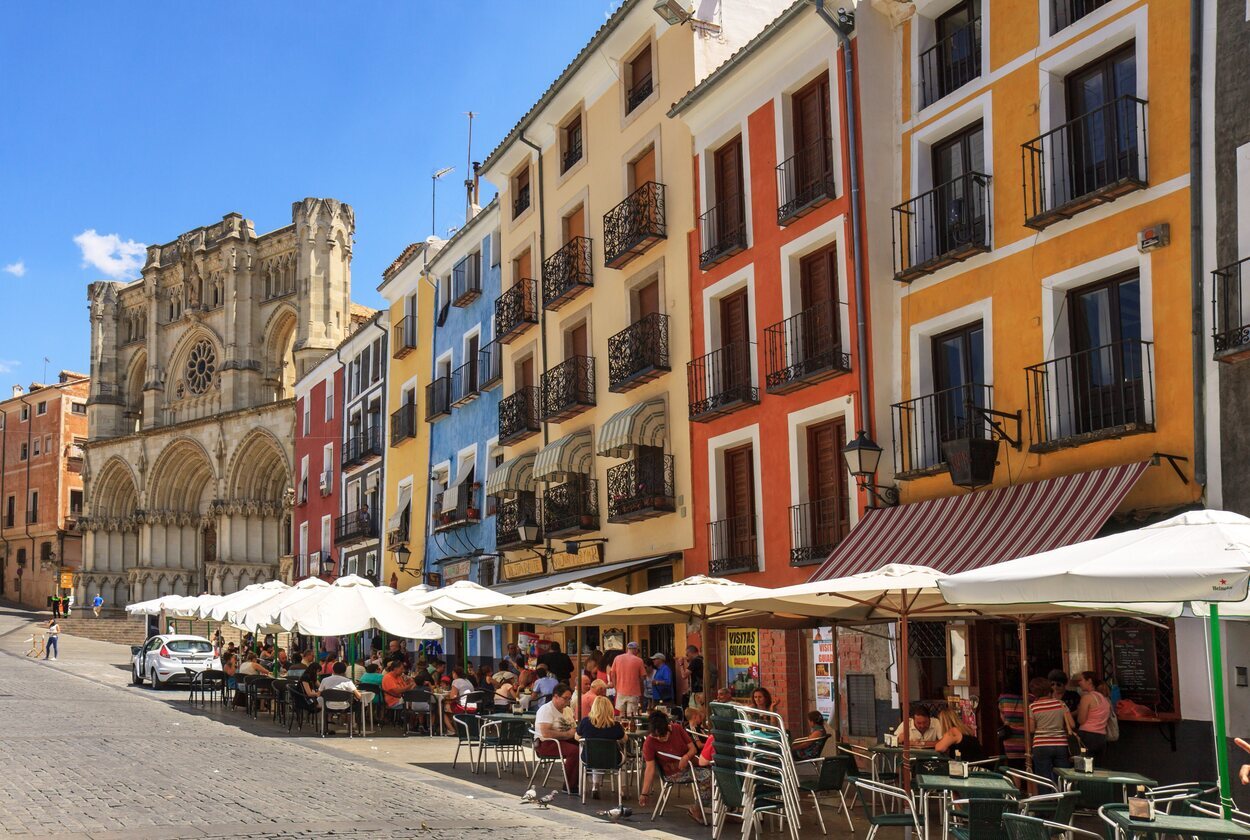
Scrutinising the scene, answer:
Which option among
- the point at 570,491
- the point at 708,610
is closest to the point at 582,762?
the point at 708,610

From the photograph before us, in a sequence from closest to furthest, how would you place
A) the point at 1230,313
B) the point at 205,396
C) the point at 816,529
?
the point at 1230,313
the point at 816,529
the point at 205,396

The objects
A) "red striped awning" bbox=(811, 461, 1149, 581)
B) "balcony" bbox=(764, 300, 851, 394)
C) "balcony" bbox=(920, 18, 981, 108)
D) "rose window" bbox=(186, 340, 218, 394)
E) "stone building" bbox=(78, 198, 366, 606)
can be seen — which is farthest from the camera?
"rose window" bbox=(186, 340, 218, 394)

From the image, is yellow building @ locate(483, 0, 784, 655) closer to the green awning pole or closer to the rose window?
the green awning pole

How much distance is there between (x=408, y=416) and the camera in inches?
1527

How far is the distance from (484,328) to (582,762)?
780 inches

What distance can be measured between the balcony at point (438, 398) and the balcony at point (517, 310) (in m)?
5.11

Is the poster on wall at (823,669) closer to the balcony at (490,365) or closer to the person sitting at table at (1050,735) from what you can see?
the person sitting at table at (1050,735)

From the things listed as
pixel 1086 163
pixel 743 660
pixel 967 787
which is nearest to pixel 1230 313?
pixel 1086 163

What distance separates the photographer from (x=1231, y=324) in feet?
43.2

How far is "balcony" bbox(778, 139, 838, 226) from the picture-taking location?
63.5 ft

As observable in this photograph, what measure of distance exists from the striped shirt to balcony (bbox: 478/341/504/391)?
20.1 meters

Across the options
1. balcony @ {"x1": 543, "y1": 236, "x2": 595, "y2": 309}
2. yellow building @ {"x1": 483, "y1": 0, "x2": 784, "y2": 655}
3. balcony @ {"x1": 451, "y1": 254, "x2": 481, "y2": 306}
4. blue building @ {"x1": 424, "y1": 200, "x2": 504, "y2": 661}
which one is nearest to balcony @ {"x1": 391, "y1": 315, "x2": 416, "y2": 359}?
blue building @ {"x1": 424, "y1": 200, "x2": 504, "y2": 661}

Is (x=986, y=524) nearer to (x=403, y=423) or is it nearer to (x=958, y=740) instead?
(x=958, y=740)

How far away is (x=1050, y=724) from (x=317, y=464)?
Result: 135 feet
